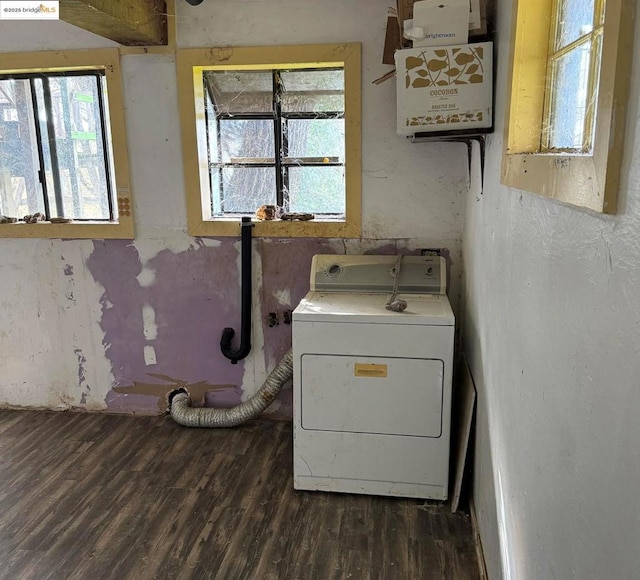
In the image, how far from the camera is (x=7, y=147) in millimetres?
3311

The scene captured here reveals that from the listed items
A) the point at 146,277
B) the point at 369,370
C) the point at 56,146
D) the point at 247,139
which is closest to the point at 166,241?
the point at 146,277

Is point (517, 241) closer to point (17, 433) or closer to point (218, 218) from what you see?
point (218, 218)

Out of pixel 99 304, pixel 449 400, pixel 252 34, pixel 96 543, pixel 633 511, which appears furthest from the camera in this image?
pixel 99 304

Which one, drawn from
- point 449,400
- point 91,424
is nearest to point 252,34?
point 449,400

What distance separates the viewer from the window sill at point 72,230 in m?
3.17

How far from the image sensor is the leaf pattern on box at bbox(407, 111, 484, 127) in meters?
2.04

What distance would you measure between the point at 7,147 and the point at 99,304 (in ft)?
3.58

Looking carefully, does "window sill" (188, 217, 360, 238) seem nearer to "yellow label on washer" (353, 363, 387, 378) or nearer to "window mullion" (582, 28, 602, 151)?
"yellow label on washer" (353, 363, 387, 378)

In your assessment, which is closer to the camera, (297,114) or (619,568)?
(619,568)

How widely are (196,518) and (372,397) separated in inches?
36.1

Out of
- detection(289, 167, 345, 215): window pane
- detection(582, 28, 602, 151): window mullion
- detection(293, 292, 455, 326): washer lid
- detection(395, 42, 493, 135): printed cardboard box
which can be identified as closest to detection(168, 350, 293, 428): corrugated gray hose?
detection(293, 292, 455, 326): washer lid

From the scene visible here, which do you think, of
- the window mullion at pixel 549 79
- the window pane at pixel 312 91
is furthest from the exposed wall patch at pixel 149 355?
the window mullion at pixel 549 79

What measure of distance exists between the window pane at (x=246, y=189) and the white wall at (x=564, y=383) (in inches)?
63.6

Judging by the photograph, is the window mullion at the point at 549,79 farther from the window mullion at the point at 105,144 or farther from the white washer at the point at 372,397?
the window mullion at the point at 105,144
